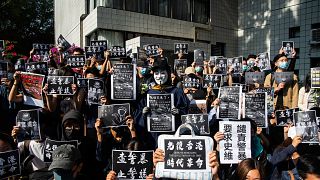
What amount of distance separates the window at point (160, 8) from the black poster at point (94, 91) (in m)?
9.65

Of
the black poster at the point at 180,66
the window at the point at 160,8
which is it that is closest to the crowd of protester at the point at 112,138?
the black poster at the point at 180,66

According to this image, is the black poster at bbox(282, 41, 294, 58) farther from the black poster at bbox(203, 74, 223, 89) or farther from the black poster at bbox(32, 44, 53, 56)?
the black poster at bbox(32, 44, 53, 56)

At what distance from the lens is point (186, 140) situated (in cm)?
296

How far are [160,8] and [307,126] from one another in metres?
11.1

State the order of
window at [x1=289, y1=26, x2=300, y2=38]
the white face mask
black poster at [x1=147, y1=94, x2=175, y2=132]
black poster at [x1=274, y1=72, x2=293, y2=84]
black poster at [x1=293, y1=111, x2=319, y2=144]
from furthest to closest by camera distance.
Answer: window at [x1=289, y1=26, x2=300, y2=38]
black poster at [x1=274, y1=72, x2=293, y2=84]
the white face mask
black poster at [x1=147, y1=94, x2=175, y2=132]
black poster at [x1=293, y1=111, x2=319, y2=144]

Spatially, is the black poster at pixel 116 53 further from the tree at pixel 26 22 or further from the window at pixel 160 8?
the tree at pixel 26 22

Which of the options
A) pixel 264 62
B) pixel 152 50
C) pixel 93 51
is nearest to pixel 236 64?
pixel 264 62

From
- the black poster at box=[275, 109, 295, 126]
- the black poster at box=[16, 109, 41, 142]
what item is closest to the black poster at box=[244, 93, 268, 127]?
the black poster at box=[275, 109, 295, 126]

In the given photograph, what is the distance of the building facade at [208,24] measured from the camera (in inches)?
460

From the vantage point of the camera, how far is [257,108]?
4590 mm

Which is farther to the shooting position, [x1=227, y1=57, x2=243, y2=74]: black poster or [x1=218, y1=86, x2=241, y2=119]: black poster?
[x1=227, y1=57, x2=243, y2=74]: black poster

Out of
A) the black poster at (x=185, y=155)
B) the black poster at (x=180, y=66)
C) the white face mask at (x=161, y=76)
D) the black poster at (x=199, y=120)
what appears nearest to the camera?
the black poster at (x=185, y=155)

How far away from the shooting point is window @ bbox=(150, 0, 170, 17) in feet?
46.1

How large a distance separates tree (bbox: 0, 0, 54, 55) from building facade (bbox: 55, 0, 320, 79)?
361 inches
